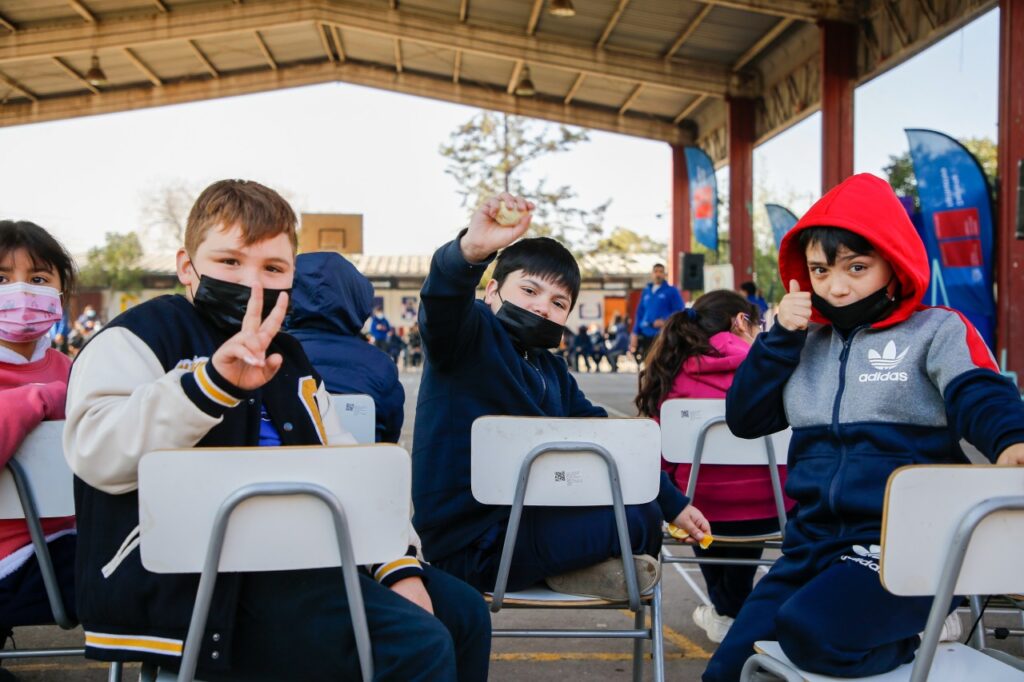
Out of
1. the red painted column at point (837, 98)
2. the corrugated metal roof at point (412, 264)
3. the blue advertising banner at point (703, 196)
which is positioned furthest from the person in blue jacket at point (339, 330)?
the corrugated metal roof at point (412, 264)

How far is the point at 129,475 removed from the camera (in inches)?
73.2

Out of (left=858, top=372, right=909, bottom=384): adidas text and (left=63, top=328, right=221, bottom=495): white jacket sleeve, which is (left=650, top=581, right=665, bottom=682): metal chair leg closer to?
(left=858, top=372, right=909, bottom=384): adidas text

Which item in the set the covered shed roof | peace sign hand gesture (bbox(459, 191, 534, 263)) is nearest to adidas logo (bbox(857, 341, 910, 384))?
peace sign hand gesture (bbox(459, 191, 534, 263))

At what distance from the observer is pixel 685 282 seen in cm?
2080

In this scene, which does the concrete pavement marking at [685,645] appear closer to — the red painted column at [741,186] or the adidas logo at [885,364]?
the adidas logo at [885,364]

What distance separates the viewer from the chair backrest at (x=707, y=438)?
12.0ft

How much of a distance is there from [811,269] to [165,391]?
5.29ft

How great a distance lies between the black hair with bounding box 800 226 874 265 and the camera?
2.46 metres

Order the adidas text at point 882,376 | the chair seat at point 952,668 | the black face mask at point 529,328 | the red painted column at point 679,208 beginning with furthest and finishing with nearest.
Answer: the red painted column at point 679,208 < the black face mask at point 529,328 < the adidas text at point 882,376 < the chair seat at point 952,668

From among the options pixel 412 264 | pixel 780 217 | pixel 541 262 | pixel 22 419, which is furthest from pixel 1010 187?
pixel 412 264

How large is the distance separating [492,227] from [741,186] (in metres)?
20.6

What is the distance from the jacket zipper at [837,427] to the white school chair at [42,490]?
6.14 ft

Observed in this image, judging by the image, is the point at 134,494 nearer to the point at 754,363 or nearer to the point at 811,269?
the point at 754,363

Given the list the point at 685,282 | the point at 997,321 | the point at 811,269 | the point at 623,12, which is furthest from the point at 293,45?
the point at 811,269
